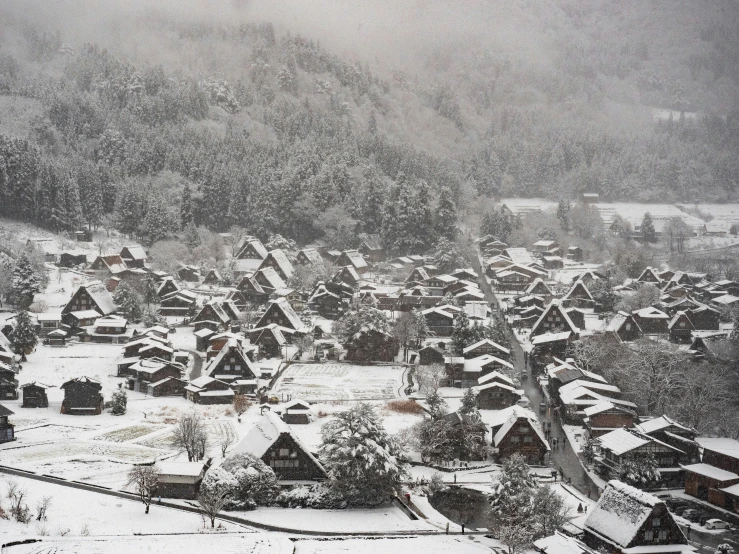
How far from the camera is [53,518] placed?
24.9m

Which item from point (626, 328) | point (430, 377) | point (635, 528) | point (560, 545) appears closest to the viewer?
point (560, 545)

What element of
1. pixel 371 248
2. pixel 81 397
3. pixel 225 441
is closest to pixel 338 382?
pixel 225 441

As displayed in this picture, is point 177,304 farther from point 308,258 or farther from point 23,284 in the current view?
point 308,258

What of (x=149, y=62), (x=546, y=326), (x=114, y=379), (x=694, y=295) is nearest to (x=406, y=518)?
(x=114, y=379)

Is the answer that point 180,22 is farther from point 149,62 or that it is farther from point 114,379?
point 114,379

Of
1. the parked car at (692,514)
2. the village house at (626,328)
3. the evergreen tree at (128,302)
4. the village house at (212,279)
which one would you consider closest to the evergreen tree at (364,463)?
the parked car at (692,514)

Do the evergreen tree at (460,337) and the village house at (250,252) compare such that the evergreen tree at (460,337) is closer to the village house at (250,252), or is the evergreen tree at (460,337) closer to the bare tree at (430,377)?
the bare tree at (430,377)

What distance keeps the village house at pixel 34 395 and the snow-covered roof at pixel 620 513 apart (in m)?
25.5

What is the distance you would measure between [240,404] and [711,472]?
2103 centimetres

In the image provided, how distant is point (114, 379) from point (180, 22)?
11172cm

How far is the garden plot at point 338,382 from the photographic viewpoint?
137ft

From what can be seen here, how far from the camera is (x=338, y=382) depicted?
145 feet

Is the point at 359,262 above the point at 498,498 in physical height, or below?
below

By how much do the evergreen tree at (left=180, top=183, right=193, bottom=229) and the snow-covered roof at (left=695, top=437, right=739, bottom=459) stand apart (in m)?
53.4
